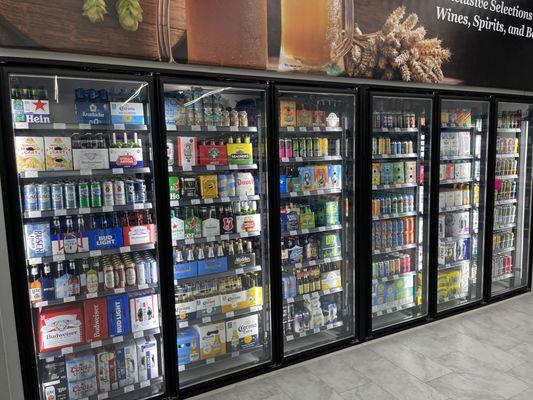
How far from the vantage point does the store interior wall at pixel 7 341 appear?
8.00 ft

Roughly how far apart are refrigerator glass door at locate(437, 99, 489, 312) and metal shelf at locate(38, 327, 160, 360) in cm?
309

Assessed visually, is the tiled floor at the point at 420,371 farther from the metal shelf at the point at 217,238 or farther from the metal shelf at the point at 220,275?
the metal shelf at the point at 217,238

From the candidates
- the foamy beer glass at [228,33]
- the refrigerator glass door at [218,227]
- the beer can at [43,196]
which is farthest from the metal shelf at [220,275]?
the foamy beer glass at [228,33]

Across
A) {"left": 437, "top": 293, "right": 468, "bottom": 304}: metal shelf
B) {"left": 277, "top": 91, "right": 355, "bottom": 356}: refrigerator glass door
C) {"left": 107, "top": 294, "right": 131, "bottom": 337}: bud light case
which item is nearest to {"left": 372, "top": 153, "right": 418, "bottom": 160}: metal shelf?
{"left": 277, "top": 91, "right": 355, "bottom": 356}: refrigerator glass door

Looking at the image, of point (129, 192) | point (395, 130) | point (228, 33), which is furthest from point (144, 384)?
point (395, 130)

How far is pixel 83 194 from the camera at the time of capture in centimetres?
281

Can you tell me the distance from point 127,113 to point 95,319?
1.46 metres

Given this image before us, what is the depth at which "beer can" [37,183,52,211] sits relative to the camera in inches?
105

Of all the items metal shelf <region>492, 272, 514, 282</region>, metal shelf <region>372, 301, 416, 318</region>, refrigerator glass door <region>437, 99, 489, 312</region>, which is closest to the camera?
metal shelf <region>372, 301, 416, 318</region>

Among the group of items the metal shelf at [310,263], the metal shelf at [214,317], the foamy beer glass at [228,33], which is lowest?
the metal shelf at [214,317]

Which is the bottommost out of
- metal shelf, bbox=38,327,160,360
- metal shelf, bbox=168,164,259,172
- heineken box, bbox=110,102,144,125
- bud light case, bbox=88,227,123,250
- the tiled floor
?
the tiled floor

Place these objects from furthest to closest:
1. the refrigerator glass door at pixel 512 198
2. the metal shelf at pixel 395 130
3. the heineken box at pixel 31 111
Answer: the refrigerator glass door at pixel 512 198, the metal shelf at pixel 395 130, the heineken box at pixel 31 111

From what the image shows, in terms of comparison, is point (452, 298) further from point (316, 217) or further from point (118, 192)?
point (118, 192)

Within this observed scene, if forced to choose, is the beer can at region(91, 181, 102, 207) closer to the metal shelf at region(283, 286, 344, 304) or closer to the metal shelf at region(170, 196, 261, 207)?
the metal shelf at region(170, 196, 261, 207)
